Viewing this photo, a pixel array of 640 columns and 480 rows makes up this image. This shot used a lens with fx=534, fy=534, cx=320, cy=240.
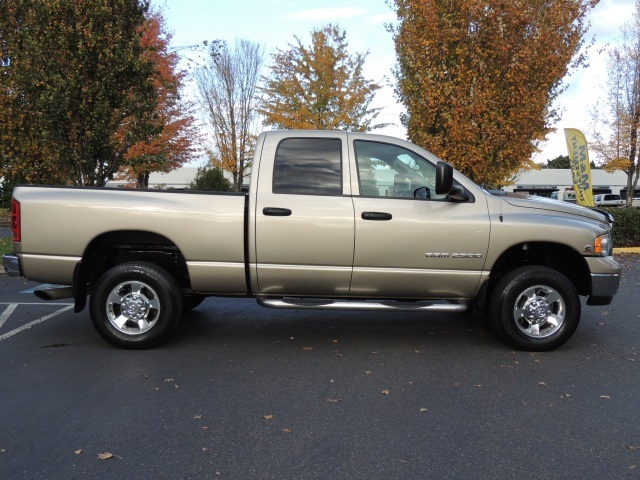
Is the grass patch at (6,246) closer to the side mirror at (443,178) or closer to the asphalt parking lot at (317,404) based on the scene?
the asphalt parking lot at (317,404)

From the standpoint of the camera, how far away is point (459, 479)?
2902mm

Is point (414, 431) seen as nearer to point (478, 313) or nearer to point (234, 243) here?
point (234, 243)

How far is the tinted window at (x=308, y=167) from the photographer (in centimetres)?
516

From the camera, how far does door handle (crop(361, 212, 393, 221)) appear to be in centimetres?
500

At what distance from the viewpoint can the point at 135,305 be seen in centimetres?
516

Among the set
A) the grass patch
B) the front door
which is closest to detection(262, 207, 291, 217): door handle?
the front door

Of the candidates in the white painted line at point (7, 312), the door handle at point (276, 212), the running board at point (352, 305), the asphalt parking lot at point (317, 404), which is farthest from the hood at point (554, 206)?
the white painted line at point (7, 312)

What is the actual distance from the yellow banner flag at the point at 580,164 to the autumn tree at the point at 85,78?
41.0 ft

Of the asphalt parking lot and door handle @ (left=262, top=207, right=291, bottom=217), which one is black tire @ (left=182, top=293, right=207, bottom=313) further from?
door handle @ (left=262, top=207, right=291, bottom=217)

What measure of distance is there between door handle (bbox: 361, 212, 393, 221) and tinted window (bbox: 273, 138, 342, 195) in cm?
34

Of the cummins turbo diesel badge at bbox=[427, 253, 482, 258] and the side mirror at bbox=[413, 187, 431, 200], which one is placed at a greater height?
the side mirror at bbox=[413, 187, 431, 200]

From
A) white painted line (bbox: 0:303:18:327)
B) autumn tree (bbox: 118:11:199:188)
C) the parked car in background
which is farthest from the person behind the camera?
the parked car in background

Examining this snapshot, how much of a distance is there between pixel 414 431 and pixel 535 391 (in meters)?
1.30

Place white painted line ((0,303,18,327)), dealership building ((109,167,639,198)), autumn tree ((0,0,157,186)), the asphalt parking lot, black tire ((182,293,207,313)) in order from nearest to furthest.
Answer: the asphalt parking lot < white painted line ((0,303,18,327)) < black tire ((182,293,207,313)) < autumn tree ((0,0,157,186)) < dealership building ((109,167,639,198))
